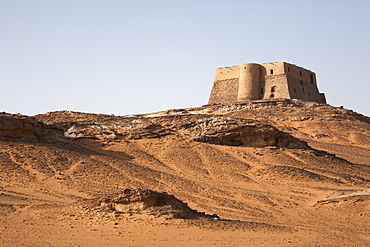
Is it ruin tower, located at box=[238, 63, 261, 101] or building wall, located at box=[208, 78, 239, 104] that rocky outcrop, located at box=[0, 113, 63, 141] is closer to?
ruin tower, located at box=[238, 63, 261, 101]

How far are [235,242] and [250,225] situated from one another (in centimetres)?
163

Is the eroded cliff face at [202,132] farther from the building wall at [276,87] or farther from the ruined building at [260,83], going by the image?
the ruined building at [260,83]

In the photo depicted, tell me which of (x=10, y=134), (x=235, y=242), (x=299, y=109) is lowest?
(x=235, y=242)

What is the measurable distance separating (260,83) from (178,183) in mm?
32855

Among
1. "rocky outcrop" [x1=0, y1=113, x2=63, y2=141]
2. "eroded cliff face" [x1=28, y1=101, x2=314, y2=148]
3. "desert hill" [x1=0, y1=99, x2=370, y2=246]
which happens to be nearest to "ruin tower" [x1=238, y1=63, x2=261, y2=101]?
"desert hill" [x1=0, y1=99, x2=370, y2=246]

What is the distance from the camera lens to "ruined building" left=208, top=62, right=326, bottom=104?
47669 mm

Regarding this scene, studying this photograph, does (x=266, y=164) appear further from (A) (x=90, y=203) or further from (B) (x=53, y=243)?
(B) (x=53, y=243)

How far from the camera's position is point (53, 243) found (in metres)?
8.83

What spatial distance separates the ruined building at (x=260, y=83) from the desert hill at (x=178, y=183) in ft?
51.1

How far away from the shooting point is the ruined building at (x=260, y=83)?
4767cm

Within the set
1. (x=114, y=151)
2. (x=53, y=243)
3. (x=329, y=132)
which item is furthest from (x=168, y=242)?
(x=329, y=132)

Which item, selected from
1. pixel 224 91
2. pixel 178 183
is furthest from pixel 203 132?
pixel 224 91

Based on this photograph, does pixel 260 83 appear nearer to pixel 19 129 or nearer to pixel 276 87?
pixel 276 87

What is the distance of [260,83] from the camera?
48.9 m
